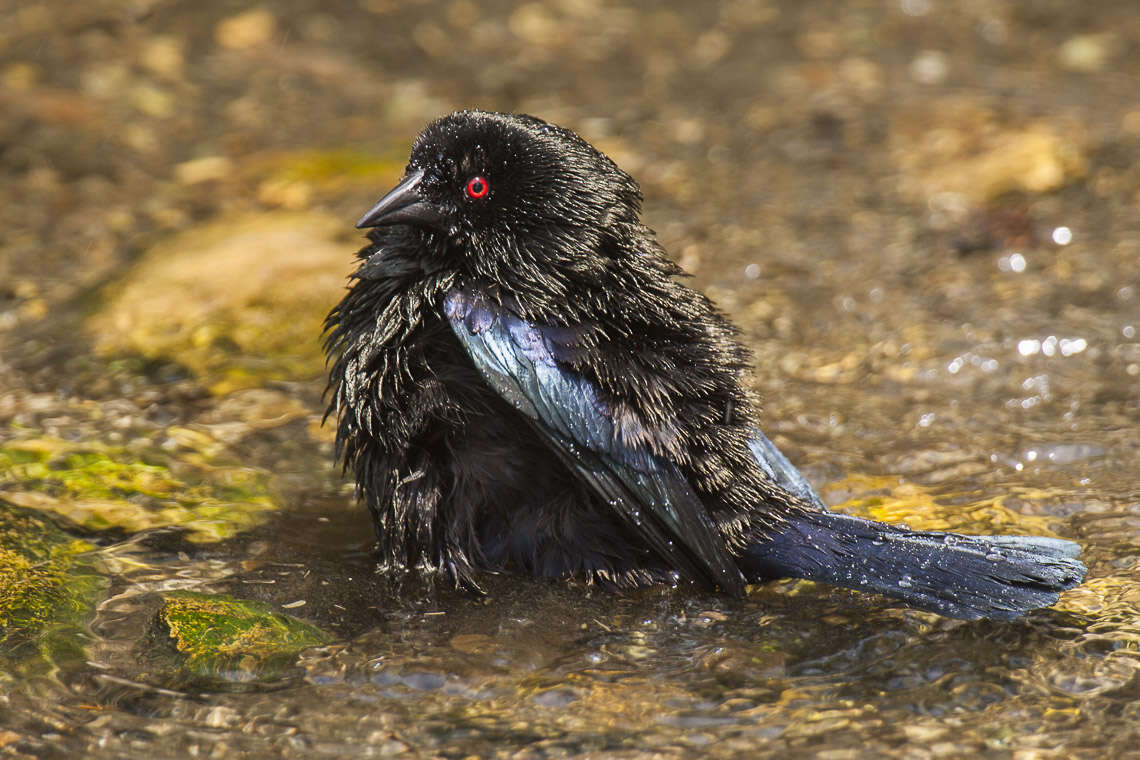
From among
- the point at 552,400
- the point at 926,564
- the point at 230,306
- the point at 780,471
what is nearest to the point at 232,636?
the point at 552,400

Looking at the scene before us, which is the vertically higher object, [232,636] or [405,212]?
[405,212]

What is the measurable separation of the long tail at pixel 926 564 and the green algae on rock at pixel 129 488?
165 centimetres

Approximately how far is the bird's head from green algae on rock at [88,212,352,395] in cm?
156

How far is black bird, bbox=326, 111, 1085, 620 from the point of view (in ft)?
12.4

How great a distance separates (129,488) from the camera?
14.5 ft

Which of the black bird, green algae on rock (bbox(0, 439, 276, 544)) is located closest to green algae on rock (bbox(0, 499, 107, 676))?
green algae on rock (bbox(0, 439, 276, 544))

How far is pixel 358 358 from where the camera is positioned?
3.93m

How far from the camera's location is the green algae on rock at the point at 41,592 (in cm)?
349

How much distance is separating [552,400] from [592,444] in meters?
0.16

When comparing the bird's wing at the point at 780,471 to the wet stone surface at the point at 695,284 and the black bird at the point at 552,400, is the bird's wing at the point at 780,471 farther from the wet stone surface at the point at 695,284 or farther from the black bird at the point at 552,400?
the wet stone surface at the point at 695,284

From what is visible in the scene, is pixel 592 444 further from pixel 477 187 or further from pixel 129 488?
pixel 129 488

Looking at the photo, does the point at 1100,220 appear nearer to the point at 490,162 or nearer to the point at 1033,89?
the point at 1033,89

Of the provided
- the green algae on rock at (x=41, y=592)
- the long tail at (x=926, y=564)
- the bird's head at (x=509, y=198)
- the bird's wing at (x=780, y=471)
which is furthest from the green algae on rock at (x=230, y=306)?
the long tail at (x=926, y=564)

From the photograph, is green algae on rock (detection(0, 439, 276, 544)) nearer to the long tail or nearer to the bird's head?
the bird's head
